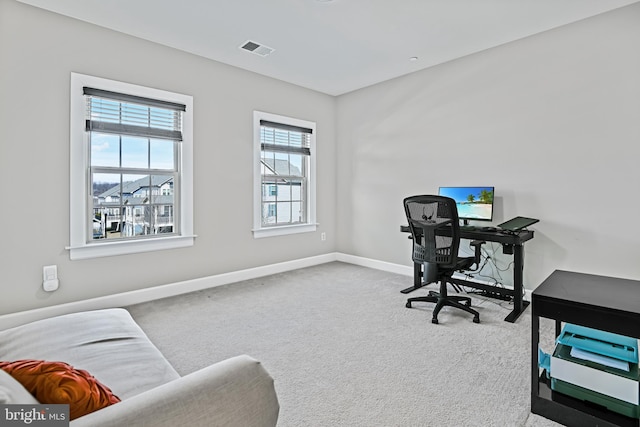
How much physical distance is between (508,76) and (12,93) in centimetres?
457

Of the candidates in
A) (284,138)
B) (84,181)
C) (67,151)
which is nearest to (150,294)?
(84,181)

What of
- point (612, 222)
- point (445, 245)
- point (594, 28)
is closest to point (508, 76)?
point (594, 28)

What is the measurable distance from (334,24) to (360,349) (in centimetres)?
282

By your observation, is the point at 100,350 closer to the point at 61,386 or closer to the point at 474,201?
the point at 61,386

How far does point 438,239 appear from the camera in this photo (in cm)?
306

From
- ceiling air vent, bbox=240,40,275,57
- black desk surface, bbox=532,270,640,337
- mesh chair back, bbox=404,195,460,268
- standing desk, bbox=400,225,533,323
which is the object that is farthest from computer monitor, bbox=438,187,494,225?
ceiling air vent, bbox=240,40,275,57

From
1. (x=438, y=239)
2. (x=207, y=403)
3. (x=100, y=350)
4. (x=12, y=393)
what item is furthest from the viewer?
(x=438, y=239)

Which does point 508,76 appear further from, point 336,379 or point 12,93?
point 12,93

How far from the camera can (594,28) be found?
303cm

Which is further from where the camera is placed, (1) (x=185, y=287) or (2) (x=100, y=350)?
(1) (x=185, y=287)

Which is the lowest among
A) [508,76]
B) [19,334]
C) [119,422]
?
[19,334]

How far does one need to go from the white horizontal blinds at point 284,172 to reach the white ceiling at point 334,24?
99 cm

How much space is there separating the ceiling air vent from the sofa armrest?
3335 mm

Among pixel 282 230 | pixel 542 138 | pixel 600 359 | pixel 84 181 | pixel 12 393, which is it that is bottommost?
pixel 600 359
